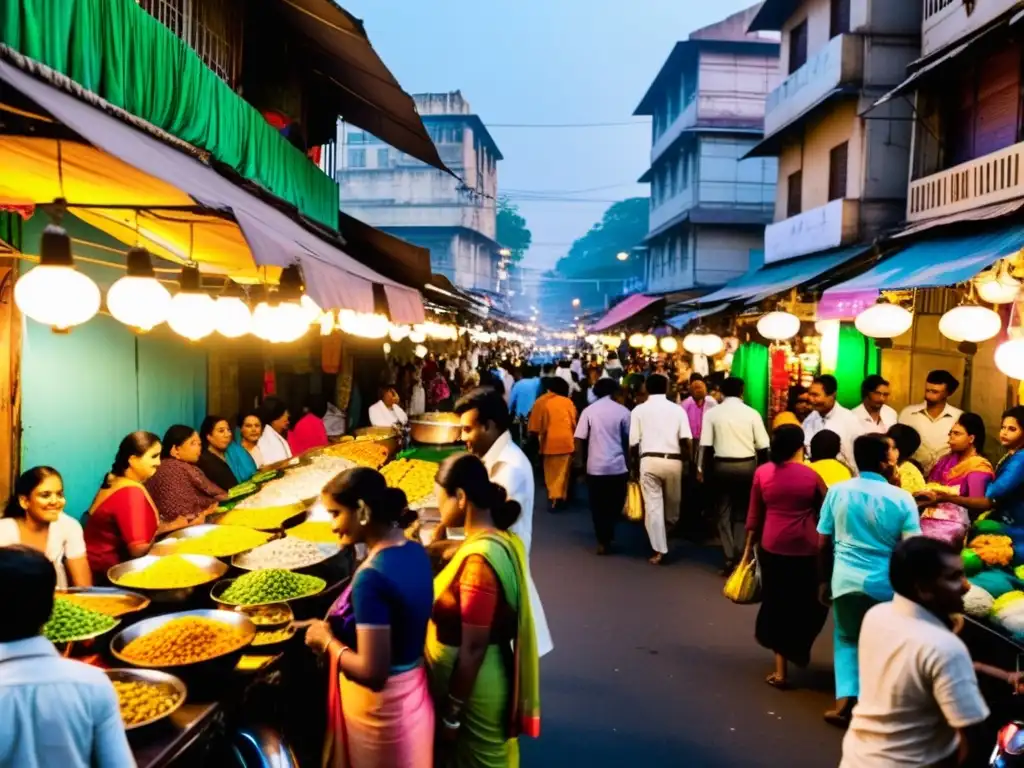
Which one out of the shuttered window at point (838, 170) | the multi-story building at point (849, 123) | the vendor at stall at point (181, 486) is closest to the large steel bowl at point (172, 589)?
the vendor at stall at point (181, 486)

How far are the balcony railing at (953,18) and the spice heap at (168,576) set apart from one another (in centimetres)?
1109

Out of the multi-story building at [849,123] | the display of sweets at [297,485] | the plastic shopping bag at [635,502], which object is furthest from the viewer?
the multi-story building at [849,123]

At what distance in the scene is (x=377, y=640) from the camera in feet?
10.5

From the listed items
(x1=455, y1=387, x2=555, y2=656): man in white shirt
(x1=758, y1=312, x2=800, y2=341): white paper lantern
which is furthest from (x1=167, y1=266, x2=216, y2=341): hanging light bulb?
(x1=758, y1=312, x2=800, y2=341): white paper lantern

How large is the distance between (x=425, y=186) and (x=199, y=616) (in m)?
45.8

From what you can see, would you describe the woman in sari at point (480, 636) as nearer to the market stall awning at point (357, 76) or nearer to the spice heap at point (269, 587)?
the spice heap at point (269, 587)

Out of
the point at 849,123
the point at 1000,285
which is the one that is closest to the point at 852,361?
the point at 849,123

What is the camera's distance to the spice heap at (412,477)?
7.59 m

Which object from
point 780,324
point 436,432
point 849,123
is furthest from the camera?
point 849,123

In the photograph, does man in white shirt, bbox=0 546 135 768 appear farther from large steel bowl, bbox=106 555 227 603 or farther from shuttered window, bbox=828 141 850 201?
shuttered window, bbox=828 141 850 201

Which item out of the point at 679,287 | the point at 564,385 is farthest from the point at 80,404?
the point at 679,287

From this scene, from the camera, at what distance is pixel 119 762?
237cm

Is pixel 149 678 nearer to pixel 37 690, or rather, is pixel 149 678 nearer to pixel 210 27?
pixel 37 690

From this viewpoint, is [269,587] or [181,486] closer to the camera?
[269,587]
